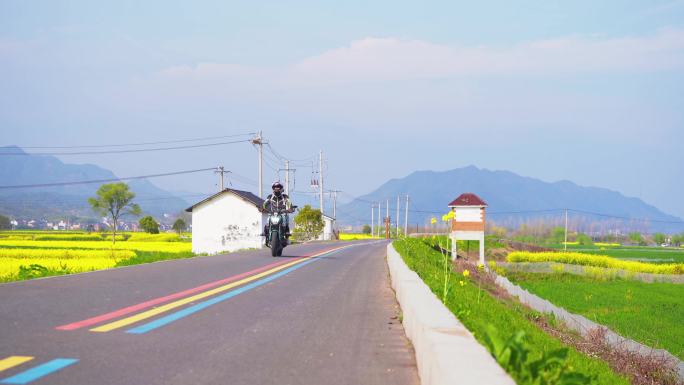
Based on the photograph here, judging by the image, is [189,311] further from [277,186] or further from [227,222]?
[227,222]

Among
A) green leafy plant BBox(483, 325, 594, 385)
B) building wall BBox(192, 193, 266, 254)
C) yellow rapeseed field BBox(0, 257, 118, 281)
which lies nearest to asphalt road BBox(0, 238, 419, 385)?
green leafy plant BBox(483, 325, 594, 385)

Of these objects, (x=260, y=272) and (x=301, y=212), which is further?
(x=301, y=212)

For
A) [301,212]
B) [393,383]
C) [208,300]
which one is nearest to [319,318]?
[208,300]

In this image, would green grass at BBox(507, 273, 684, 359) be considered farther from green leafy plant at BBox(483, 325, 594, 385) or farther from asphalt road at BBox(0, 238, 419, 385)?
green leafy plant at BBox(483, 325, 594, 385)

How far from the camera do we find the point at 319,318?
7.83m

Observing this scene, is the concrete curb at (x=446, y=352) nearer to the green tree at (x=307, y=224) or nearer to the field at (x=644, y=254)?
the field at (x=644, y=254)

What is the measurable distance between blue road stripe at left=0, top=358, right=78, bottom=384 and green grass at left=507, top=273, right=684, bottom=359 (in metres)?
13.2

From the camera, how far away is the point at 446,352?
3979mm

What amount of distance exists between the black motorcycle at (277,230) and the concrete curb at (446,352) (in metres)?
14.2

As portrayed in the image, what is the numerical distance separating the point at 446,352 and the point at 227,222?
61740 mm

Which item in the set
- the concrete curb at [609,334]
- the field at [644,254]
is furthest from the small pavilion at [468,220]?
the field at [644,254]

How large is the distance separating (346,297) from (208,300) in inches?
89.1

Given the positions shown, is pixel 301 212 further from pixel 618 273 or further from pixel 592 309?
pixel 592 309

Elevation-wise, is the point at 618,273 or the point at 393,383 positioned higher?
the point at 393,383
